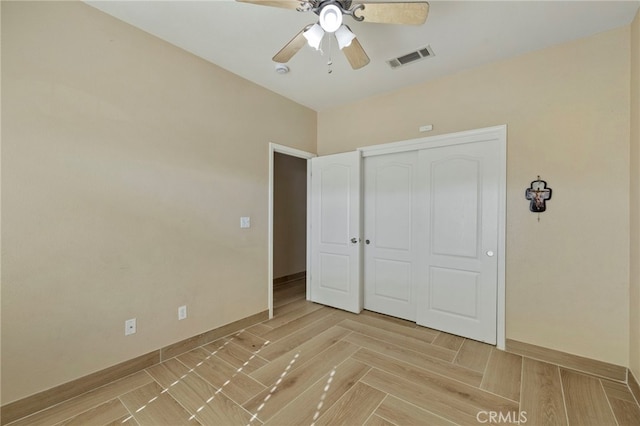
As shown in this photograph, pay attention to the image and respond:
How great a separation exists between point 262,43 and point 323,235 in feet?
7.95

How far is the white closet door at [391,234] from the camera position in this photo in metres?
3.26

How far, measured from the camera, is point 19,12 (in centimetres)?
173

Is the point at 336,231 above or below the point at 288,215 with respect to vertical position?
below

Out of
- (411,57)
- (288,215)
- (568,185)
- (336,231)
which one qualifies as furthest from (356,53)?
(288,215)

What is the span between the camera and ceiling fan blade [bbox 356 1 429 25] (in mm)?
1524

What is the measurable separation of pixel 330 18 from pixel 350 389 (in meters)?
2.53

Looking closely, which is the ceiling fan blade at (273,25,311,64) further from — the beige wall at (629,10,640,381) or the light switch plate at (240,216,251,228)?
the beige wall at (629,10,640,381)

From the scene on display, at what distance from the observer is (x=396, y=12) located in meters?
1.59

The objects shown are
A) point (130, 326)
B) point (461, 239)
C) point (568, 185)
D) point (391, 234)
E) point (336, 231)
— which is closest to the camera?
point (130, 326)

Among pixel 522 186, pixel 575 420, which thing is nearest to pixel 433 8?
pixel 522 186

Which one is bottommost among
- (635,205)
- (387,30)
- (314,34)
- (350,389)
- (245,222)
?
(350,389)

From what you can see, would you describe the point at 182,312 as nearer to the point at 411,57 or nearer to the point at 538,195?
the point at 411,57

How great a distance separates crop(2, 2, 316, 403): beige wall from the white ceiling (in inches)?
10.0

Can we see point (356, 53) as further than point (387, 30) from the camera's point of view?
No
